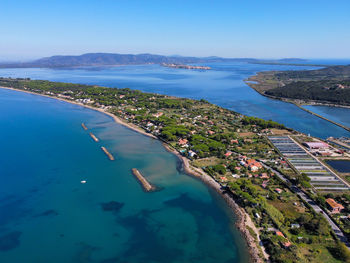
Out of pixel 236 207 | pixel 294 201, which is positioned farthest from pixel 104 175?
pixel 294 201

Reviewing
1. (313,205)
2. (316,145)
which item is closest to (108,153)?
(313,205)

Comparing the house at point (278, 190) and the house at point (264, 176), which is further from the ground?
the house at point (264, 176)

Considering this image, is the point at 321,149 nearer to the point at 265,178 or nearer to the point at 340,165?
the point at 340,165

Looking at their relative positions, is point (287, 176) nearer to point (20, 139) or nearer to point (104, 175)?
point (104, 175)

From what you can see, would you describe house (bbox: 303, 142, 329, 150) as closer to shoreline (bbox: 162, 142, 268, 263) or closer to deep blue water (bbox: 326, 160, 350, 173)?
deep blue water (bbox: 326, 160, 350, 173)

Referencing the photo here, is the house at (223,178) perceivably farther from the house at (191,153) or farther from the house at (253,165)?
the house at (191,153)

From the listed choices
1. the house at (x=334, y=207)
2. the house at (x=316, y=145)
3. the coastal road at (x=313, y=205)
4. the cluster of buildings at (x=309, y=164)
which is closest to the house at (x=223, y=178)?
the coastal road at (x=313, y=205)

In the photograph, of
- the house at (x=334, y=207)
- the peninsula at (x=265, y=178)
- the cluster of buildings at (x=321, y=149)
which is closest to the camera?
the peninsula at (x=265, y=178)
